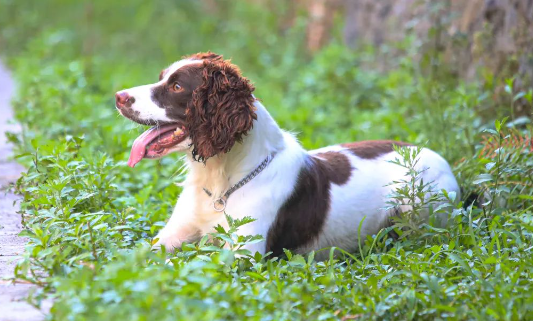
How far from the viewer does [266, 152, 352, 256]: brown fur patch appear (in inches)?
166

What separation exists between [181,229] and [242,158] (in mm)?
570

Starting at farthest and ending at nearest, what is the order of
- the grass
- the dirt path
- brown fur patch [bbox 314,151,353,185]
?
brown fur patch [bbox 314,151,353,185], the dirt path, the grass

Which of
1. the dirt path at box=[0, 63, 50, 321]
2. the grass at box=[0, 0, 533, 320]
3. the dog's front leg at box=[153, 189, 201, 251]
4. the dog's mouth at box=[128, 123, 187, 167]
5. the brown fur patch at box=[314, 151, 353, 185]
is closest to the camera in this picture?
the grass at box=[0, 0, 533, 320]

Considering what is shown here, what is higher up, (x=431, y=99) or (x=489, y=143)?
(x=431, y=99)

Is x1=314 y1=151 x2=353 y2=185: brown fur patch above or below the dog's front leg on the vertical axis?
above

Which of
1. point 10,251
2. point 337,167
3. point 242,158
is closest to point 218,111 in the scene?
point 242,158

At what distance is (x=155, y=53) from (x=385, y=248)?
11.9 metres

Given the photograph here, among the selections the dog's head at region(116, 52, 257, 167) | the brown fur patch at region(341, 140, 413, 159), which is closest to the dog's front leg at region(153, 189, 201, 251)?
the dog's head at region(116, 52, 257, 167)

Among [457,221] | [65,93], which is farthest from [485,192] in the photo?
[65,93]

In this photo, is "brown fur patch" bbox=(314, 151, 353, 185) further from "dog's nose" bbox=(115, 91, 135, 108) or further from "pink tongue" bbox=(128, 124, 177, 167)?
"dog's nose" bbox=(115, 91, 135, 108)

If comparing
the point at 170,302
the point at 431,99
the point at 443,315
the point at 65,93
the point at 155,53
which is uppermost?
the point at 155,53

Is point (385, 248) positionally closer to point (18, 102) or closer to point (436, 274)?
point (436, 274)

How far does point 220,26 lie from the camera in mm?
16312

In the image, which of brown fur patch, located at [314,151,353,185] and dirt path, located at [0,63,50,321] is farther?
brown fur patch, located at [314,151,353,185]
